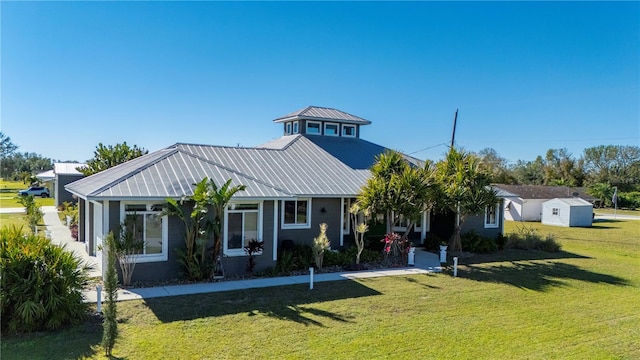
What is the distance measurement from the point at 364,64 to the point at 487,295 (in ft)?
42.3

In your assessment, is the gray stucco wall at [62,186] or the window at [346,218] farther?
the gray stucco wall at [62,186]

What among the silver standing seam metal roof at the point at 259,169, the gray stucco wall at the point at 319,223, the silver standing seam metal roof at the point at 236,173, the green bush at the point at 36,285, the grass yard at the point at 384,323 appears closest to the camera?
the grass yard at the point at 384,323

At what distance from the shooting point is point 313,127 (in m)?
24.1

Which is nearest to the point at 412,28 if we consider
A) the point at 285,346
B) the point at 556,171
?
the point at 285,346

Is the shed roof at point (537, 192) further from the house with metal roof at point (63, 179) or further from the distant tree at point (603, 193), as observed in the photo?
the house with metal roof at point (63, 179)

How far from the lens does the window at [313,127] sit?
23997mm

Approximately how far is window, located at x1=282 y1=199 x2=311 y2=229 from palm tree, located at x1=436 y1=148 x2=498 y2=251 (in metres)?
5.66

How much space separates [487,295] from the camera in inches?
478

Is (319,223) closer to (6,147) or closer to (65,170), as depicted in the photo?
(65,170)

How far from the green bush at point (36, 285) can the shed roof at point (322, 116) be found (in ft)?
53.9

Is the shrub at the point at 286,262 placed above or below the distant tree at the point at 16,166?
below

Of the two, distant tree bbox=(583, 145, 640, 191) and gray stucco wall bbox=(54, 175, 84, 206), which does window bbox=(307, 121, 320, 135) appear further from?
distant tree bbox=(583, 145, 640, 191)

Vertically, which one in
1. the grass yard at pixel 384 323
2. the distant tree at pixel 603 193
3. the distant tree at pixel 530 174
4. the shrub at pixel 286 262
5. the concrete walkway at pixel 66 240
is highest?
the distant tree at pixel 530 174

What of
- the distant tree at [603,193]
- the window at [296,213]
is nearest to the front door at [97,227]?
the window at [296,213]
